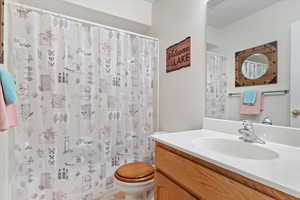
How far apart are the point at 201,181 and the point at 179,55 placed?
1.26m

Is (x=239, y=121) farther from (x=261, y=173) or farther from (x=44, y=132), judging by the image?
(x=44, y=132)

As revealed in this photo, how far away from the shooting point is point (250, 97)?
3.38 feet

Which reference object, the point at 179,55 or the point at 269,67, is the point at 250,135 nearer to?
the point at 269,67

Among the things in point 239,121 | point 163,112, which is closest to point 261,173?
point 239,121

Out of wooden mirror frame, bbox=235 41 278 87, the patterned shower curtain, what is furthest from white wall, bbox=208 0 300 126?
the patterned shower curtain

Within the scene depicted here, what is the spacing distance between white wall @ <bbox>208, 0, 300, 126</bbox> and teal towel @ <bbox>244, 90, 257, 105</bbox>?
0.04 m

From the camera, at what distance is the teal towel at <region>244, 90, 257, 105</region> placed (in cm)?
101

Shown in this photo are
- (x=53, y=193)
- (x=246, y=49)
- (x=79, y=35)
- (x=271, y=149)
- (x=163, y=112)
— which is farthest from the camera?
(x=163, y=112)

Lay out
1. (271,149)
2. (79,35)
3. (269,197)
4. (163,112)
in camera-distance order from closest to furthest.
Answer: (269,197)
(271,149)
(79,35)
(163,112)

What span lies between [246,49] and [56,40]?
1629mm

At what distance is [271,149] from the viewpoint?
2.46ft

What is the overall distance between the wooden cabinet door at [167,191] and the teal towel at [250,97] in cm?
76

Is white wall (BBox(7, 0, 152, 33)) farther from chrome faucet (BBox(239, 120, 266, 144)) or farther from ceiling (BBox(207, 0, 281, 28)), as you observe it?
chrome faucet (BBox(239, 120, 266, 144))

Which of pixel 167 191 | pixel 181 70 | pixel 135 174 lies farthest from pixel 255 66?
pixel 135 174
